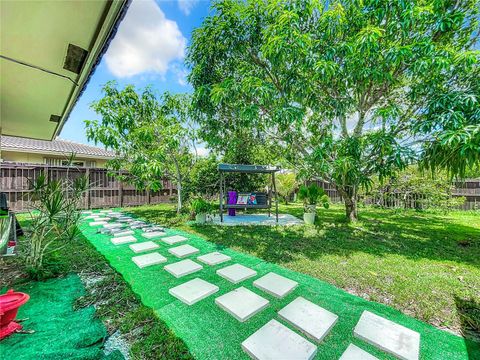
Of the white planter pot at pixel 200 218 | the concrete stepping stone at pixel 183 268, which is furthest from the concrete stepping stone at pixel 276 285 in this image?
the white planter pot at pixel 200 218

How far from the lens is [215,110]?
217 inches

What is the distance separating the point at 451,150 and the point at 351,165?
1262 mm

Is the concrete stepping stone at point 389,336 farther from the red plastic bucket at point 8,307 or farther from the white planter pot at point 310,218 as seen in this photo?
the white planter pot at point 310,218

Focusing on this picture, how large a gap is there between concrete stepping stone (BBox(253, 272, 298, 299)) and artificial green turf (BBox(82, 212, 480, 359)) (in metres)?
0.06

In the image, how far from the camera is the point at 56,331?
63.7 inches

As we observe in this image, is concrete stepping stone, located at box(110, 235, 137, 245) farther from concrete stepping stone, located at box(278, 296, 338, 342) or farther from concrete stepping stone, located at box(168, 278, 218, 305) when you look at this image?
concrete stepping stone, located at box(278, 296, 338, 342)

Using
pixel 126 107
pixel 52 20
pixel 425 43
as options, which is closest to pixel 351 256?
pixel 425 43

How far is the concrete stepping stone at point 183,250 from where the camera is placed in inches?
131

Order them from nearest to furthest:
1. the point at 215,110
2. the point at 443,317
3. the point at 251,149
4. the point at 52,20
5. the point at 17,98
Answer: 1. the point at 52,20
2. the point at 443,317
3. the point at 17,98
4. the point at 215,110
5. the point at 251,149

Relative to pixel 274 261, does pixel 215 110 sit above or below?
above

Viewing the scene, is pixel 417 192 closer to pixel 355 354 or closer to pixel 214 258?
pixel 214 258

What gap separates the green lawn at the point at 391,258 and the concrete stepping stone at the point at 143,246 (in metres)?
1.10

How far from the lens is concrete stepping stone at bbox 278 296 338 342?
5.34 feet

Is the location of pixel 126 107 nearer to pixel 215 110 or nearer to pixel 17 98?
pixel 215 110
